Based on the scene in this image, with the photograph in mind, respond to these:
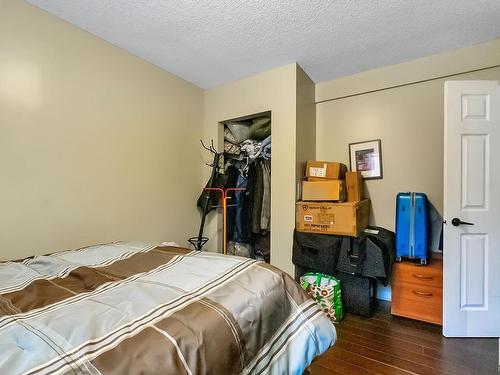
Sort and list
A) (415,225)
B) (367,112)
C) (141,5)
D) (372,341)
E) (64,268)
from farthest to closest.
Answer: (367,112), (415,225), (372,341), (141,5), (64,268)

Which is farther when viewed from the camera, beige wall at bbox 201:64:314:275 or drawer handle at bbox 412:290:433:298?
beige wall at bbox 201:64:314:275

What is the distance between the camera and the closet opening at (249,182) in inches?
109

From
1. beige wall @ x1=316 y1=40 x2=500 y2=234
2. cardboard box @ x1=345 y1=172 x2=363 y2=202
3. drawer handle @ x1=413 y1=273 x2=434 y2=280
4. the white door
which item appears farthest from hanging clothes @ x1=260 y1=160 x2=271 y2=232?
the white door

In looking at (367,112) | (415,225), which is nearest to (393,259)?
(415,225)

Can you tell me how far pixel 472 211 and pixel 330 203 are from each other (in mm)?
1032

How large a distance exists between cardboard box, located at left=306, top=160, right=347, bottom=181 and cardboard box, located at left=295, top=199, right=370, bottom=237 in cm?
28

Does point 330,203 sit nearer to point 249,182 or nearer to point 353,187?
point 353,187

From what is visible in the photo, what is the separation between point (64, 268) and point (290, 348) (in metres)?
1.13

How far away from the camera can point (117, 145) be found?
6.97 feet

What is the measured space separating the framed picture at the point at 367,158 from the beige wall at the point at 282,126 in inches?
19.9

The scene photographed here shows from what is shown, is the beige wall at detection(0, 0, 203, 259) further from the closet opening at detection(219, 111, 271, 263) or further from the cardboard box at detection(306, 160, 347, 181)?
the cardboard box at detection(306, 160, 347, 181)

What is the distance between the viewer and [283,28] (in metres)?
1.92

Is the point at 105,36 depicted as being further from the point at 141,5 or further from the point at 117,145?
the point at 117,145

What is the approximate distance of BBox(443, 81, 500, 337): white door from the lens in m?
1.84
